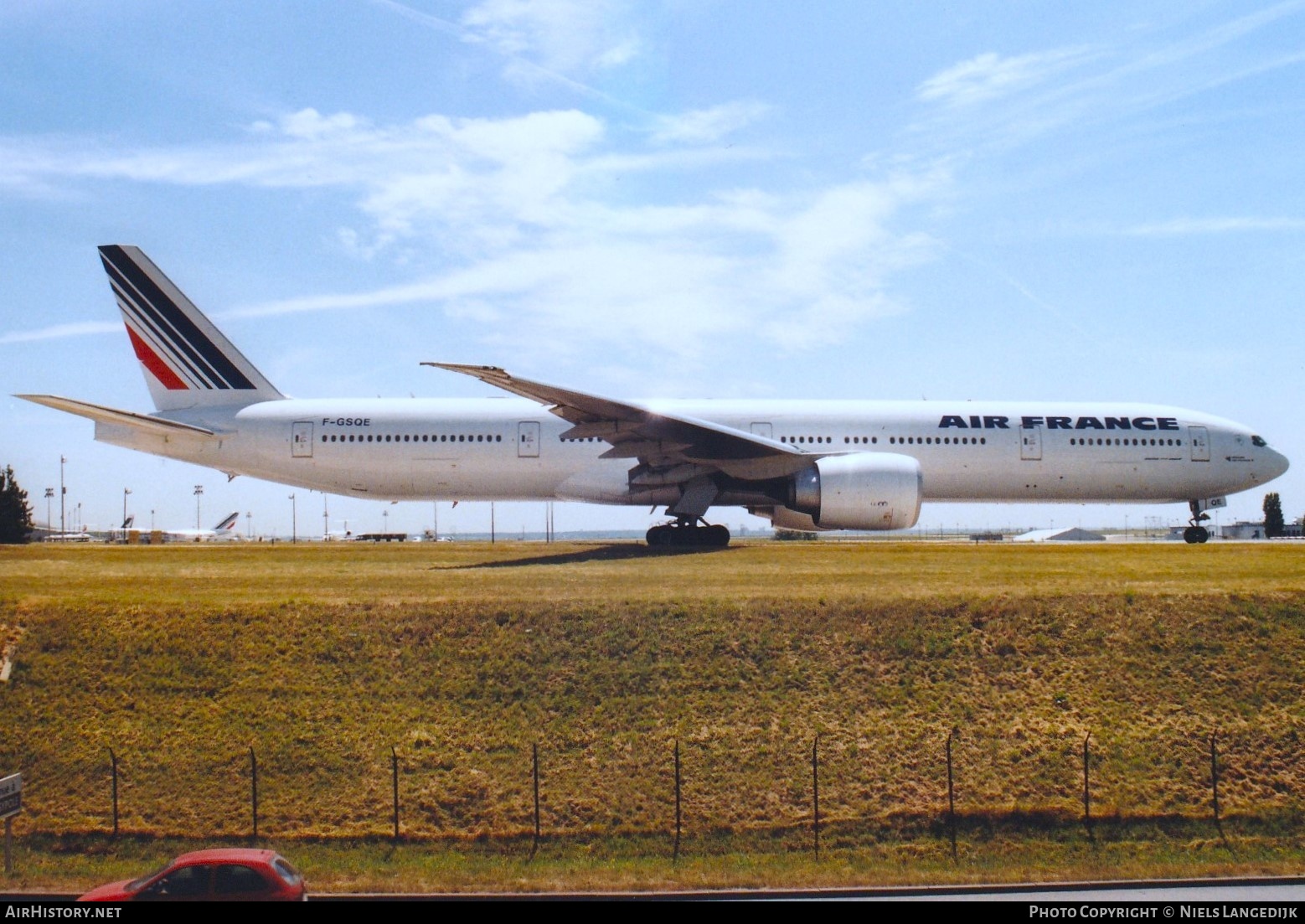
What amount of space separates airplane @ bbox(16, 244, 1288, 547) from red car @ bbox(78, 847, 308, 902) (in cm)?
1712

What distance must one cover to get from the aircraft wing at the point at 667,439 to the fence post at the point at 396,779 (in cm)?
1105

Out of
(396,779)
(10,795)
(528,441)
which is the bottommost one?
(396,779)

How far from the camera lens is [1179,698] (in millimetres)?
14219

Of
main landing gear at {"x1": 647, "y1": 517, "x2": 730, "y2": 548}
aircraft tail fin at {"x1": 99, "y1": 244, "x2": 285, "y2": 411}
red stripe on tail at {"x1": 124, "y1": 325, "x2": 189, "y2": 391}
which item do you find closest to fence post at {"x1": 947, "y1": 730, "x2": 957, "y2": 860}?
main landing gear at {"x1": 647, "y1": 517, "x2": 730, "y2": 548}

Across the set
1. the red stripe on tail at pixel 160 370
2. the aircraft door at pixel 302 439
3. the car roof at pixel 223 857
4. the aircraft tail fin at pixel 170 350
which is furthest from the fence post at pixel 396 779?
the red stripe on tail at pixel 160 370

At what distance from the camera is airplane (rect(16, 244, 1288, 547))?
27297 mm

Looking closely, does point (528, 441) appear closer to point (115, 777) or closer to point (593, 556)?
point (593, 556)

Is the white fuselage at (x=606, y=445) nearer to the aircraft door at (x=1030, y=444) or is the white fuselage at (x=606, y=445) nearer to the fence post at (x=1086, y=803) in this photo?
the aircraft door at (x=1030, y=444)

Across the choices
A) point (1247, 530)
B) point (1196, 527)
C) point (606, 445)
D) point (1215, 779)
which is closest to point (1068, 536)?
point (1247, 530)

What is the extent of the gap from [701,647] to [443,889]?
5.73 meters

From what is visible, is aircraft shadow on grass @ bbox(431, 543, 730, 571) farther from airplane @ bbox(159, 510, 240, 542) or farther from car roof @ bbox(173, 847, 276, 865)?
airplane @ bbox(159, 510, 240, 542)

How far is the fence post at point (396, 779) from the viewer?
460 inches

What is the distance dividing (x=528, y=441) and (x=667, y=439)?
15.7 feet

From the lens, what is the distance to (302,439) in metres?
28.0
